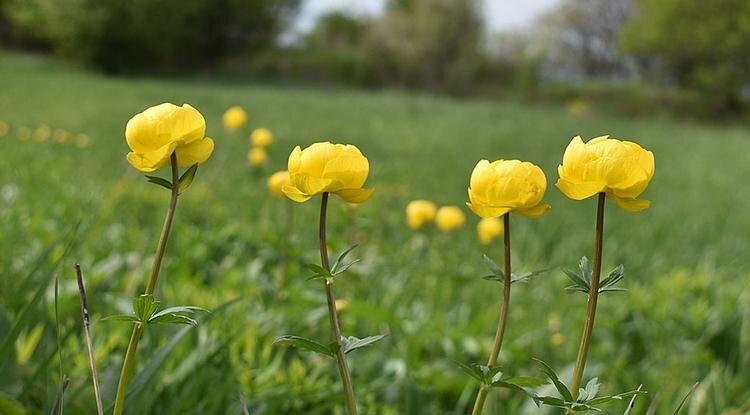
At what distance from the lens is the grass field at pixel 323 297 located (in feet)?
3.09

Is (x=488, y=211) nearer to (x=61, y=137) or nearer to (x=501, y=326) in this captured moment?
(x=501, y=326)

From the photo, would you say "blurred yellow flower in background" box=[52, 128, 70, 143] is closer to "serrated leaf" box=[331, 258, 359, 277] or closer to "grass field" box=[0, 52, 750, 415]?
"grass field" box=[0, 52, 750, 415]

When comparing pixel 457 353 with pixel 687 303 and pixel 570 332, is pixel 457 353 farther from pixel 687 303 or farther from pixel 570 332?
pixel 687 303

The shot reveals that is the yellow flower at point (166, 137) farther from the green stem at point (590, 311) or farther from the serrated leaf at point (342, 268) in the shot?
the green stem at point (590, 311)

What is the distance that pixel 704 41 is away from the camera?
1747cm

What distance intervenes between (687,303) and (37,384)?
1585mm

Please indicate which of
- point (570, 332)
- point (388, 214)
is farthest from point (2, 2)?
point (570, 332)

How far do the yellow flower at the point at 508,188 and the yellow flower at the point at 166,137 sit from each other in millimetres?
193

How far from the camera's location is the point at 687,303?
1.81 m

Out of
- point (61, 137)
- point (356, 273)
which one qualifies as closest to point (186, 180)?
point (356, 273)

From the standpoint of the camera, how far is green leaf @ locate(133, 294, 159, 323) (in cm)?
42

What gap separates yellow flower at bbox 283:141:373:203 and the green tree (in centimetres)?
1906

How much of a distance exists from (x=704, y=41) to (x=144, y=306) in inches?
772

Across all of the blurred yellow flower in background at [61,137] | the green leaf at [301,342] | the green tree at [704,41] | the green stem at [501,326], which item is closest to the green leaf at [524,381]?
the green stem at [501,326]
